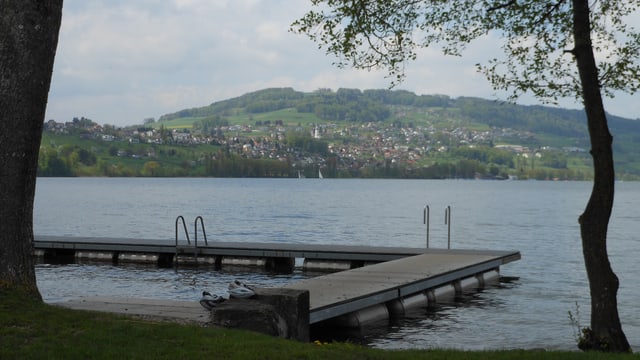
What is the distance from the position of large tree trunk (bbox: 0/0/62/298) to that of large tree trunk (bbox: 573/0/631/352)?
24.3ft

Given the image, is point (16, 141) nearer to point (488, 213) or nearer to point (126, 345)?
point (126, 345)

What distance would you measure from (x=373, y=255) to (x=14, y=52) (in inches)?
654

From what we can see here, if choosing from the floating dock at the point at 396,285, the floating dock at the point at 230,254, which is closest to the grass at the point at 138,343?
the floating dock at the point at 396,285

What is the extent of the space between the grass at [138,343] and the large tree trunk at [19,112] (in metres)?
0.54

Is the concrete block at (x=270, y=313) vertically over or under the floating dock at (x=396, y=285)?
over

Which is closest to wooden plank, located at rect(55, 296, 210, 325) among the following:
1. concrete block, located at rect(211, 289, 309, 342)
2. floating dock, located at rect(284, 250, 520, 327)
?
concrete block, located at rect(211, 289, 309, 342)

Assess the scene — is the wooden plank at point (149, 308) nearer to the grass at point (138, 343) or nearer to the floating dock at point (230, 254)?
the grass at point (138, 343)

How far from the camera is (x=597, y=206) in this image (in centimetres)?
1112

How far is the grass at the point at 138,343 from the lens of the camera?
837cm

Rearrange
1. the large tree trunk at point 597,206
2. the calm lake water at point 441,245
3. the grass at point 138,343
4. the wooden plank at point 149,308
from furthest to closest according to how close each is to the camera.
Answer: the calm lake water at point 441,245 < the wooden plank at point 149,308 < the large tree trunk at point 597,206 < the grass at point 138,343

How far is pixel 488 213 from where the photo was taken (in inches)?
3477

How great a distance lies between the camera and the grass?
8.37 metres

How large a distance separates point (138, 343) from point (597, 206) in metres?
6.74

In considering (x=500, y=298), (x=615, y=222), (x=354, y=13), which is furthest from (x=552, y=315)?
(x=615, y=222)
